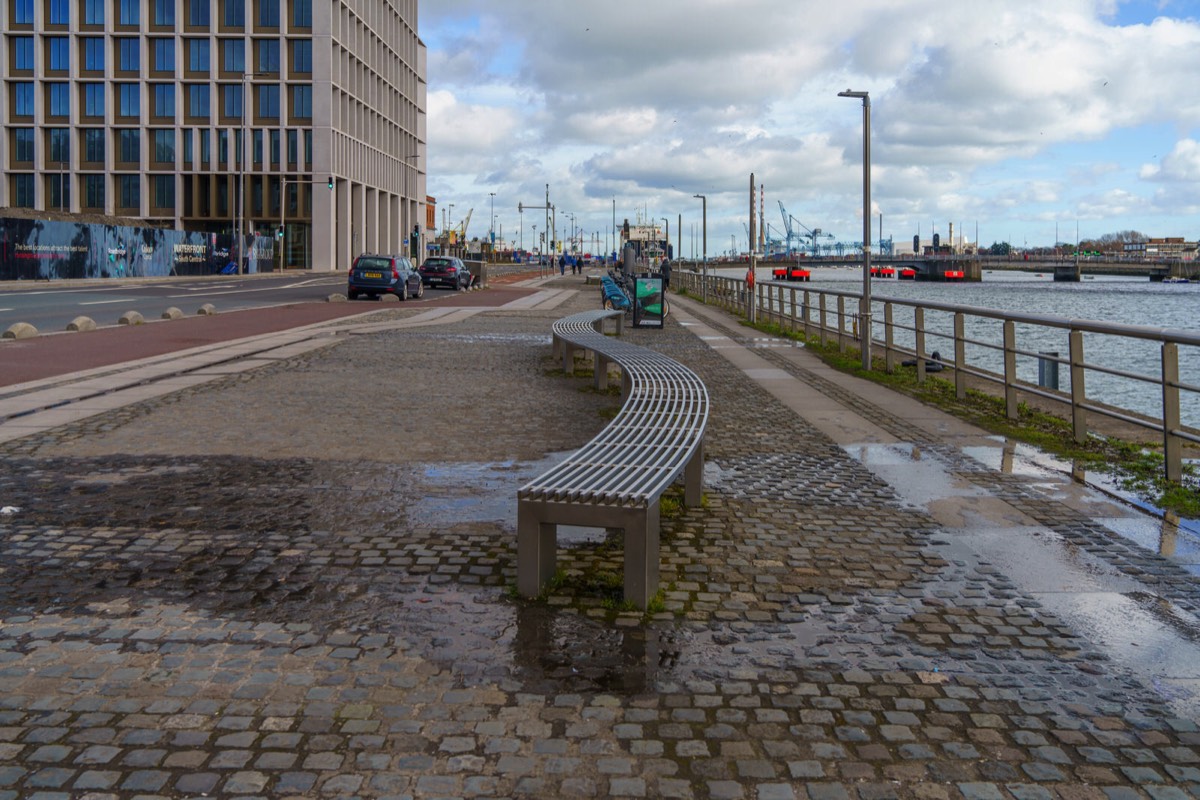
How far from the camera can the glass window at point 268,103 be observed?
8456 cm

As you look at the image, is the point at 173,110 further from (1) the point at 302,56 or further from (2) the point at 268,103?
(1) the point at 302,56

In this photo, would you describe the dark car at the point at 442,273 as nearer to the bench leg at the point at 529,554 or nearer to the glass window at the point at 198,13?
the glass window at the point at 198,13

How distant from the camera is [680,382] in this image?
10.7m

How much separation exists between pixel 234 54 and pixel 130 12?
738cm

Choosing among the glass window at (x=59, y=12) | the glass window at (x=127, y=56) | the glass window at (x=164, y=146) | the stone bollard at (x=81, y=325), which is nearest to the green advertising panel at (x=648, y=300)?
the stone bollard at (x=81, y=325)

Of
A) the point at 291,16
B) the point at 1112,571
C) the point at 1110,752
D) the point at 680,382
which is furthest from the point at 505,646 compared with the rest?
the point at 291,16

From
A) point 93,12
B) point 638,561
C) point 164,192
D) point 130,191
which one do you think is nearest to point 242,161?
point 164,192

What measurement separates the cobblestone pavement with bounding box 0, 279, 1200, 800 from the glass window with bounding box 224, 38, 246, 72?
82.5 meters

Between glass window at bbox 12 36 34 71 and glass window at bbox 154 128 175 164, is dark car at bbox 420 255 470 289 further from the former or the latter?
glass window at bbox 12 36 34 71

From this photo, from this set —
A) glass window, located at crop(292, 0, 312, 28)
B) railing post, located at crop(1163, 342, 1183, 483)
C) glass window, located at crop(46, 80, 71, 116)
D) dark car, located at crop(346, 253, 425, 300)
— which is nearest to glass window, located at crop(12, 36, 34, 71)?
glass window, located at crop(46, 80, 71, 116)

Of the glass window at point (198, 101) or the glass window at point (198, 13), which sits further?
the glass window at point (198, 101)

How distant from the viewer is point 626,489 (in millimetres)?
5457

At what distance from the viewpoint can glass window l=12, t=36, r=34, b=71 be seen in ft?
272

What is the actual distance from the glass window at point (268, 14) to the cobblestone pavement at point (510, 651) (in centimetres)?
8232
